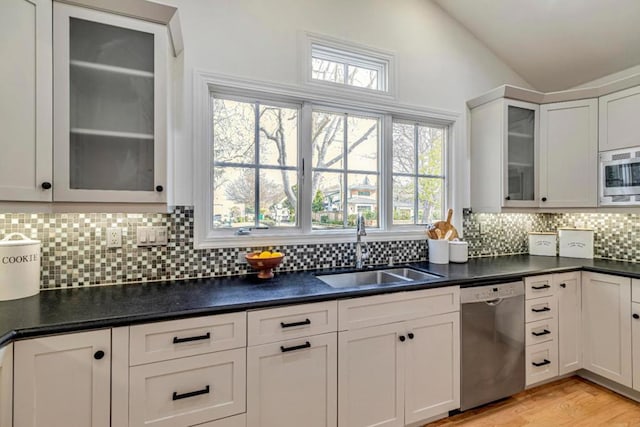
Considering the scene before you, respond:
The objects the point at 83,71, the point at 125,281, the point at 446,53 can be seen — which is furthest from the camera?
the point at 446,53

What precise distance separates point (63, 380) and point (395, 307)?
1.52m

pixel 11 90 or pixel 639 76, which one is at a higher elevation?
pixel 639 76

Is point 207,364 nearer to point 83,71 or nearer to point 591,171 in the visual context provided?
point 83,71

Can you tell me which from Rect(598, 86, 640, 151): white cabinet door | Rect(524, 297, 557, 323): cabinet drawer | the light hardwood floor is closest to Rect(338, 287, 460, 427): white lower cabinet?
the light hardwood floor

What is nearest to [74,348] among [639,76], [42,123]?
[42,123]

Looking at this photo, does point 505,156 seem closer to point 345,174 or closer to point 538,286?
point 538,286

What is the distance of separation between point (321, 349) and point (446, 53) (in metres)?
2.65

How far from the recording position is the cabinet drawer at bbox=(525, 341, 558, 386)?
2.15 metres

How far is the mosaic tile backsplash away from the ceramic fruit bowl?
0.18 metres

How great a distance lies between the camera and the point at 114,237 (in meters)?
1.75

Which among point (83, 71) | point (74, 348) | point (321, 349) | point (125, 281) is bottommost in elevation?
point (321, 349)

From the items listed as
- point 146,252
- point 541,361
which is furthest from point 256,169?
point 541,361

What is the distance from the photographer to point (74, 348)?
46.3 inches

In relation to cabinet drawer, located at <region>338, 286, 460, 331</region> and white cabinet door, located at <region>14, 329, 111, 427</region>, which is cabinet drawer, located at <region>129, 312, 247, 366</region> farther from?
cabinet drawer, located at <region>338, 286, 460, 331</region>
